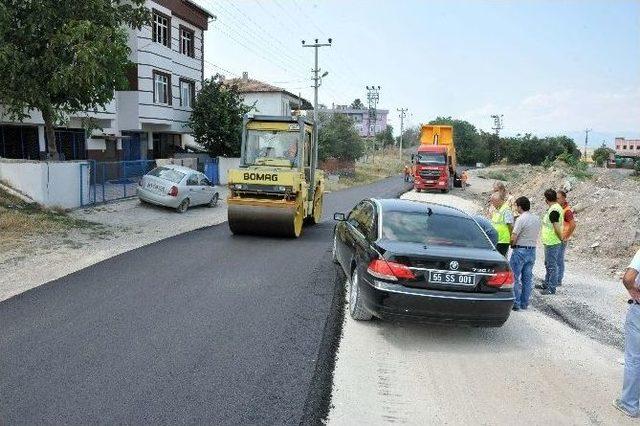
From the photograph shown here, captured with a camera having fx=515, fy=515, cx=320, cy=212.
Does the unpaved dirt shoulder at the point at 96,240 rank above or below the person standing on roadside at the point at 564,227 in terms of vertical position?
below

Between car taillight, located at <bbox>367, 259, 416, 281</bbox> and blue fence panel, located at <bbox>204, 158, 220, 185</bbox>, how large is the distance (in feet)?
73.9

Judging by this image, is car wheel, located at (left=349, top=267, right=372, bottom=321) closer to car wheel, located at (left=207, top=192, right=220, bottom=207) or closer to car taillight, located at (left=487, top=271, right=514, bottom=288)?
car taillight, located at (left=487, top=271, right=514, bottom=288)

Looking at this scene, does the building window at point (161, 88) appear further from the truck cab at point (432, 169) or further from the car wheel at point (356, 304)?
the car wheel at point (356, 304)

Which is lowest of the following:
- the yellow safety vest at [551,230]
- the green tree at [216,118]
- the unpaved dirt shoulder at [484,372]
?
the unpaved dirt shoulder at [484,372]

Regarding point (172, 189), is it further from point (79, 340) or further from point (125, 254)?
point (79, 340)

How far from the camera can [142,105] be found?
2519cm

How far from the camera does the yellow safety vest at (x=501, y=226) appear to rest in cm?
775

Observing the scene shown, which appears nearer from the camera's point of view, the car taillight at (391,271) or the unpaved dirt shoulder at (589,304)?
the car taillight at (391,271)

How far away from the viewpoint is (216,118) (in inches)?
1118

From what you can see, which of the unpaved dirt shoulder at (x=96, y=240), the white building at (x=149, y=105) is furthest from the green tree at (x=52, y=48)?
the white building at (x=149, y=105)

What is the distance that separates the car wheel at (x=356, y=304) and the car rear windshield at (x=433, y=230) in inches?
30.6

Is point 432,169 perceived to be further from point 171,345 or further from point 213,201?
point 171,345

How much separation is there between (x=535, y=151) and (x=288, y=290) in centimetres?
8420

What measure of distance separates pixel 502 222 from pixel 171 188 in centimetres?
1231
